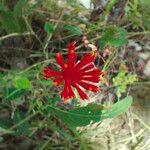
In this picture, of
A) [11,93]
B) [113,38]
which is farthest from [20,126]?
[113,38]

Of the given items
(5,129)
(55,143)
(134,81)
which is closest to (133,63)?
(134,81)

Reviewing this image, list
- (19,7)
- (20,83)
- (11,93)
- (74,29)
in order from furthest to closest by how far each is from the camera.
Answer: (74,29) < (19,7) < (11,93) < (20,83)

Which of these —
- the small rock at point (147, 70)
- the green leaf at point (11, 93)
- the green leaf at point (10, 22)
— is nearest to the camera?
the green leaf at point (11, 93)

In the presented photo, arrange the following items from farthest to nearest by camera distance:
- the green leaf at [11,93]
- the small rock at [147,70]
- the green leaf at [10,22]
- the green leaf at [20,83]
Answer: the small rock at [147,70], the green leaf at [10,22], the green leaf at [11,93], the green leaf at [20,83]

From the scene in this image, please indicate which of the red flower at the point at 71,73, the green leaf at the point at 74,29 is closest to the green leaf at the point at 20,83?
the red flower at the point at 71,73

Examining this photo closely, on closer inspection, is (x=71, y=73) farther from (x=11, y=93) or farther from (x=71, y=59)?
(x=11, y=93)

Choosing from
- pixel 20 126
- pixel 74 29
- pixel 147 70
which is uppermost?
pixel 74 29

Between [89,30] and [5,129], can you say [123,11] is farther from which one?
[5,129]

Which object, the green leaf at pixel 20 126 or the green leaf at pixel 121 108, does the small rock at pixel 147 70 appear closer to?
the green leaf at pixel 121 108

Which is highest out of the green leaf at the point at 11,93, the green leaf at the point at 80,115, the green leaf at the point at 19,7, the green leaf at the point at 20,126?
the green leaf at the point at 19,7
